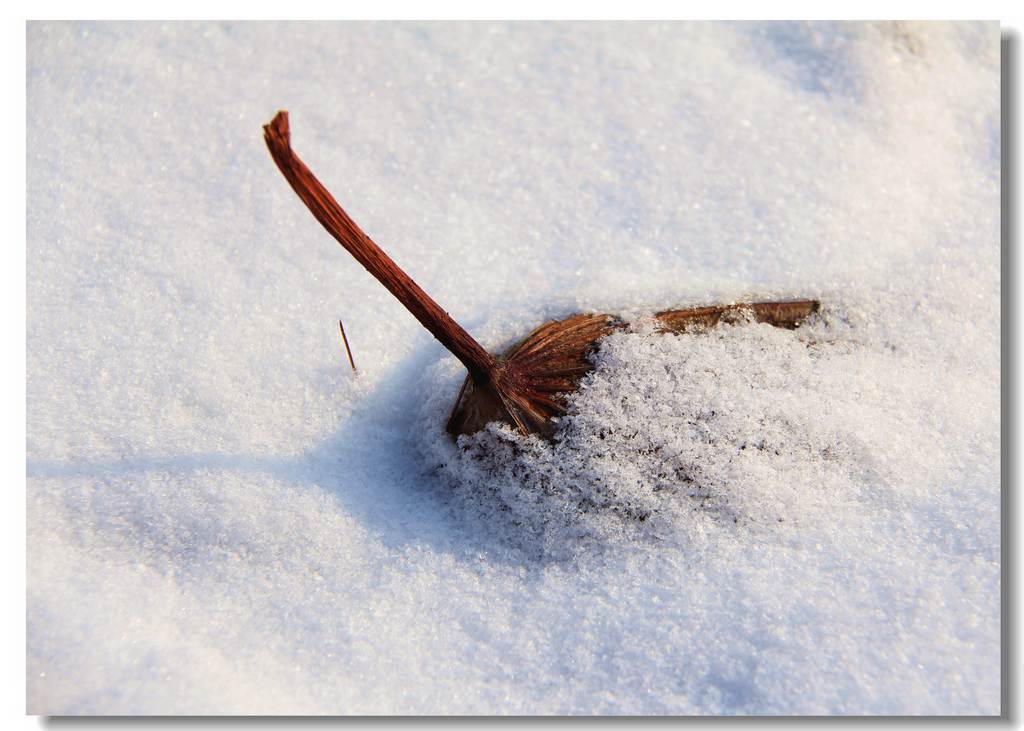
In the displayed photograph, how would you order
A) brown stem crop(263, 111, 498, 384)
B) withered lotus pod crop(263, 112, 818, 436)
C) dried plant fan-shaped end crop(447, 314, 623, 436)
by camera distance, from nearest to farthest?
brown stem crop(263, 111, 498, 384)
withered lotus pod crop(263, 112, 818, 436)
dried plant fan-shaped end crop(447, 314, 623, 436)

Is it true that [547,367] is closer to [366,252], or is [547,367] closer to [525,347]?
[525,347]

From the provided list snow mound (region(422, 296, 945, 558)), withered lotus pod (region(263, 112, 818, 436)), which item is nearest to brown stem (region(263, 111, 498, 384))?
withered lotus pod (region(263, 112, 818, 436))

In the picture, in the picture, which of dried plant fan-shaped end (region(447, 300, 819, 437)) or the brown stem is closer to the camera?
the brown stem

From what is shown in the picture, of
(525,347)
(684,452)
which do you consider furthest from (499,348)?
(684,452)

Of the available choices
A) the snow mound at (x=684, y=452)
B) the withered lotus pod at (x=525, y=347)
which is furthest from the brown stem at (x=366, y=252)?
the snow mound at (x=684, y=452)

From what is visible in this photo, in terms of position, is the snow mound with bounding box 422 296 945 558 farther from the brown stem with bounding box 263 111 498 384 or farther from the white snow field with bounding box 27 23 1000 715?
the brown stem with bounding box 263 111 498 384

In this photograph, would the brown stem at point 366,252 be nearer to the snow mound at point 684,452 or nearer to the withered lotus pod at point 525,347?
the withered lotus pod at point 525,347
